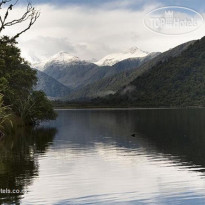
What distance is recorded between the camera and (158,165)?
134ft

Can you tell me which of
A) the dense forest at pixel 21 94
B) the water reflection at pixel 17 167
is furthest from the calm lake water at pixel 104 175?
the dense forest at pixel 21 94

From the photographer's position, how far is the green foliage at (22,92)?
9806 cm

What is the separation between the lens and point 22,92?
343 feet

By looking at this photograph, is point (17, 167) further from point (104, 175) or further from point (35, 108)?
point (35, 108)

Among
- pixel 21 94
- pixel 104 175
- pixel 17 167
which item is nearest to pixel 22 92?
pixel 21 94

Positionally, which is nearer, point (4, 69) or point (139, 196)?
point (139, 196)

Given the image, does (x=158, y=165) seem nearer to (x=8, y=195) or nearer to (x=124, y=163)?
(x=124, y=163)

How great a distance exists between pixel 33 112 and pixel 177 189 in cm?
8169

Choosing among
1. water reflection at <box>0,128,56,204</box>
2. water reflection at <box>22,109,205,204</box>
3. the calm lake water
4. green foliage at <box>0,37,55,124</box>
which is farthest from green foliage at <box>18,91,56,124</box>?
water reflection at <box>22,109,205,204</box>

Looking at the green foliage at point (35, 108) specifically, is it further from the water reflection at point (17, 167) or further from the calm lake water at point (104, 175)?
the calm lake water at point (104, 175)

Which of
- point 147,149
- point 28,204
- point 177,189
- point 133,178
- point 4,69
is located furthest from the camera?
point 4,69

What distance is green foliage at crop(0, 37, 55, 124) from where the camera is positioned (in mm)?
98062

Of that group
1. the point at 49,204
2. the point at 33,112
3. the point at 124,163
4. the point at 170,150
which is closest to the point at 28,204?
the point at 49,204

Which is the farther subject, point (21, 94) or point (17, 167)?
point (21, 94)
